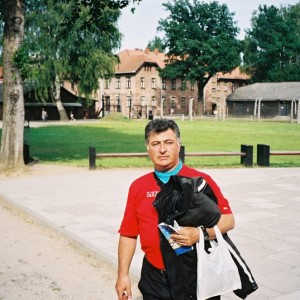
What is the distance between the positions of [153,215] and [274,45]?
81.9 meters

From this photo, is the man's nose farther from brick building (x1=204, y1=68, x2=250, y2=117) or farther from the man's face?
brick building (x1=204, y1=68, x2=250, y2=117)

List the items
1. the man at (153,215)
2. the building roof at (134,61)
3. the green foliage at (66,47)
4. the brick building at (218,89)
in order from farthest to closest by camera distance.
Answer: the brick building at (218,89), the building roof at (134,61), the green foliage at (66,47), the man at (153,215)

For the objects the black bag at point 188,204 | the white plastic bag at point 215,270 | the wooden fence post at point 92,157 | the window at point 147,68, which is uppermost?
the window at point 147,68

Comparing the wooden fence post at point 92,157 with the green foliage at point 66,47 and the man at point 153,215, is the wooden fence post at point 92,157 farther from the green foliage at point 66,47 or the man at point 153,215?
the green foliage at point 66,47

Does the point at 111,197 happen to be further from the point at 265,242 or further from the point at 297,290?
the point at 297,290

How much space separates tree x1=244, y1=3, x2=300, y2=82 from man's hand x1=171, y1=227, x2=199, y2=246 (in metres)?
81.2

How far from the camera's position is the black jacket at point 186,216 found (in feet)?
8.13

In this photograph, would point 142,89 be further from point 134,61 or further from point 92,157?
point 92,157

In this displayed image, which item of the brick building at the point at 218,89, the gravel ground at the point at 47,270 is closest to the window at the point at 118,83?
the brick building at the point at 218,89

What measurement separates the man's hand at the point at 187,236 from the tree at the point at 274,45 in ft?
266

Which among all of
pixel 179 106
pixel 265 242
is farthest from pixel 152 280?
pixel 179 106

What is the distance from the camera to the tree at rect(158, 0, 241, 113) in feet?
222

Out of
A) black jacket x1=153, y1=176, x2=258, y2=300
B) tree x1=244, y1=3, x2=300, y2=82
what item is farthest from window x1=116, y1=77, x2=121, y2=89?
black jacket x1=153, y1=176, x2=258, y2=300

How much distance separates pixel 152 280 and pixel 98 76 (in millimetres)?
44985
